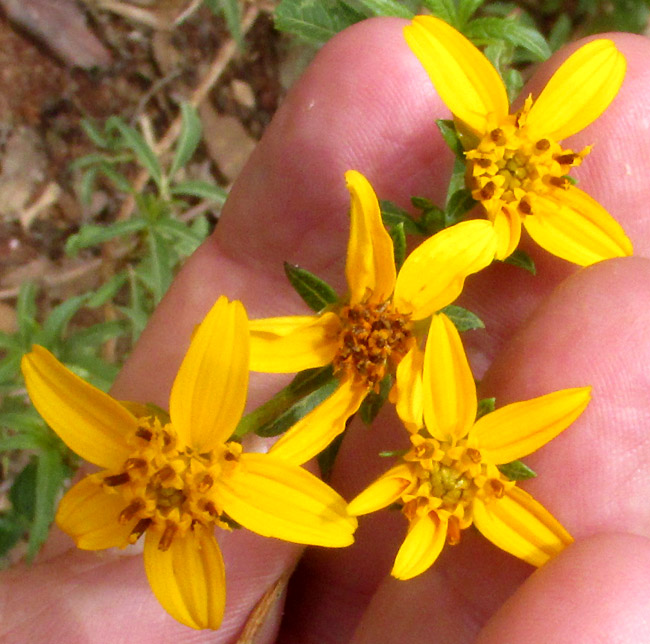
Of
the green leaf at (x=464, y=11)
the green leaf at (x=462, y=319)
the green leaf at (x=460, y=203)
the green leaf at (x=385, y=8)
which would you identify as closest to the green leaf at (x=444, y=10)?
the green leaf at (x=464, y=11)

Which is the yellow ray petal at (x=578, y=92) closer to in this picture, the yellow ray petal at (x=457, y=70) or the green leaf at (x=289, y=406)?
the yellow ray petal at (x=457, y=70)

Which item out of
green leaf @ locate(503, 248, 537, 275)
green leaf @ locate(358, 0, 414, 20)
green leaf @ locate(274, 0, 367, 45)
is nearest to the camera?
green leaf @ locate(503, 248, 537, 275)

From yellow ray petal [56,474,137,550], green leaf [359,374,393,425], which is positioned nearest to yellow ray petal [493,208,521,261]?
green leaf [359,374,393,425]

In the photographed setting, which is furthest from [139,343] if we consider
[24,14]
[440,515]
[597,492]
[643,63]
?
[24,14]

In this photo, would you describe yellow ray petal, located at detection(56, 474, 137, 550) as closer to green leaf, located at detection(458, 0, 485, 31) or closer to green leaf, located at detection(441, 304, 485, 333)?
green leaf, located at detection(441, 304, 485, 333)

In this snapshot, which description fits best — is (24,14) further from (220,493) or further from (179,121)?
(220,493)

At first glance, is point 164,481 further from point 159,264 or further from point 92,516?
point 159,264
